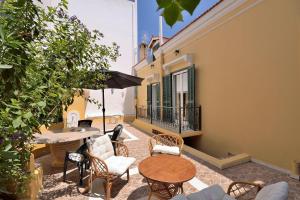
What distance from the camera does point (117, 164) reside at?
362 centimetres

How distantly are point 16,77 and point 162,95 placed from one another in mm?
8882

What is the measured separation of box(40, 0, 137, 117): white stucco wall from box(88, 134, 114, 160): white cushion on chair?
31.6 feet

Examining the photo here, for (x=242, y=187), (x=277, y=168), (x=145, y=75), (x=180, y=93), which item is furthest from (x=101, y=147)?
(x=145, y=75)

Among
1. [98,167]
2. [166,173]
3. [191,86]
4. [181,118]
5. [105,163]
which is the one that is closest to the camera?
[166,173]

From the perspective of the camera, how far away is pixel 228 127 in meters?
6.01

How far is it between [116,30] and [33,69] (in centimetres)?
1349

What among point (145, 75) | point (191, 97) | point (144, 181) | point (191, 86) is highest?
point (145, 75)

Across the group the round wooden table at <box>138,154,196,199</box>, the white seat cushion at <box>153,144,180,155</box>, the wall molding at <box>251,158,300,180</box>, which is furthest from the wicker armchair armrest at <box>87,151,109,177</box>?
the wall molding at <box>251,158,300,180</box>

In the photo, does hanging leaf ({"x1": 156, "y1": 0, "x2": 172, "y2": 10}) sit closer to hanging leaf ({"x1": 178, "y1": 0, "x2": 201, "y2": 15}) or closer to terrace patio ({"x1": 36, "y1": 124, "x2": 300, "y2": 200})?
hanging leaf ({"x1": 178, "y1": 0, "x2": 201, "y2": 15})

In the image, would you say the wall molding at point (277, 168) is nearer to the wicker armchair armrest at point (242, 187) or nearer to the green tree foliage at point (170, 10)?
the wicker armchair armrest at point (242, 187)

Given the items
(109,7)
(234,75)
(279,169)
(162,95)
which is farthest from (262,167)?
(109,7)

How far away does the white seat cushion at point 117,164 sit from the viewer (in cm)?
339

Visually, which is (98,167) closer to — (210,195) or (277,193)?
(210,195)

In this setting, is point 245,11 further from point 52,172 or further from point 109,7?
point 109,7
